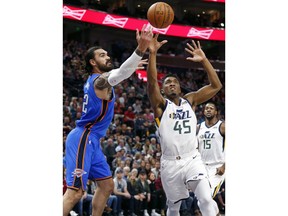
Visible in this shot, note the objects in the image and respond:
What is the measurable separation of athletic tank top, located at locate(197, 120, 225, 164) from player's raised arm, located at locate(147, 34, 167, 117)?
2.58 m

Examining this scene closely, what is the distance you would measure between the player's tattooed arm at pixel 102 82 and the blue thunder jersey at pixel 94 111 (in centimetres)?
9

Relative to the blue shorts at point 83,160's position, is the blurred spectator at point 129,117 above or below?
above

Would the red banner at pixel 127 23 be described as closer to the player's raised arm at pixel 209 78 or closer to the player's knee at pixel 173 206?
the player's raised arm at pixel 209 78

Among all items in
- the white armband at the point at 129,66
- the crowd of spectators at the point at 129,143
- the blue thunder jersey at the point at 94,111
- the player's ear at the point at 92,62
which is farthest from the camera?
the crowd of spectators at the point at 129,143

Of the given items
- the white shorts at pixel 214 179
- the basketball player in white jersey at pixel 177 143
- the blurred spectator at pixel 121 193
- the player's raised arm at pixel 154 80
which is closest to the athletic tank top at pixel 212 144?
the white shorts at pixel 214 179

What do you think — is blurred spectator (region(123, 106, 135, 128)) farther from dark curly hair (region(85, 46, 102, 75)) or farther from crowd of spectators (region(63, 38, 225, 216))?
dark curly hair (region(85, 46, 102, 75))

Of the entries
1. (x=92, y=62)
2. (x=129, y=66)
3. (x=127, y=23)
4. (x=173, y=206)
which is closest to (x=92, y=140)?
(x=92, y=62)

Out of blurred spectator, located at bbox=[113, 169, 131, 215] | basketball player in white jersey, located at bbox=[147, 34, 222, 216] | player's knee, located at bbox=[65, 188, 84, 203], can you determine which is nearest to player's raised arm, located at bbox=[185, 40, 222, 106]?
basketball player in white jersey, located at bbox=[147, 34, 222, 216]

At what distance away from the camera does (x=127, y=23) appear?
24109 millimetres

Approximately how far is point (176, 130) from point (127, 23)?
17.6 m

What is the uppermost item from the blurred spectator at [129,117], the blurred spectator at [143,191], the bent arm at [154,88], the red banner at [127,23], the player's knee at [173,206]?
the red banner at [127,23]

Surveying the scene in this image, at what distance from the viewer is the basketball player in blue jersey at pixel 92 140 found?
6156 millimetres

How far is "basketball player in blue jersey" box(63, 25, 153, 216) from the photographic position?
616 centimetres
